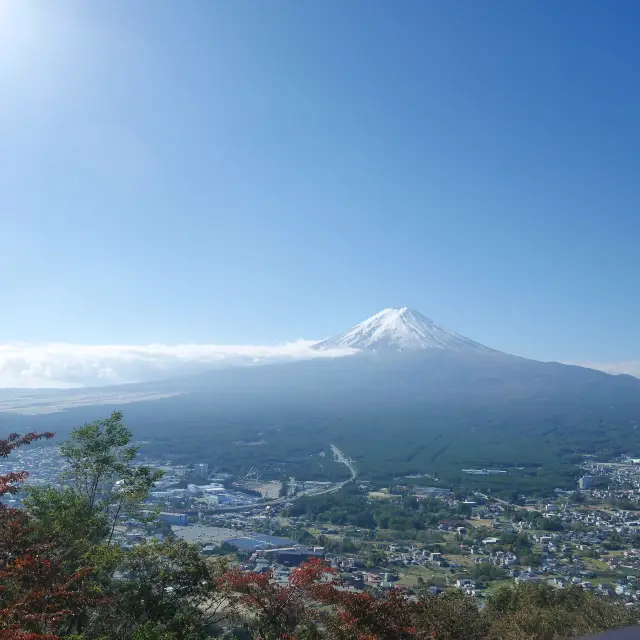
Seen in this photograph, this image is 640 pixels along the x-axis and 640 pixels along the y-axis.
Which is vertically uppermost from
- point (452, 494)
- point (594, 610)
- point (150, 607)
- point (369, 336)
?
point (369, 336)

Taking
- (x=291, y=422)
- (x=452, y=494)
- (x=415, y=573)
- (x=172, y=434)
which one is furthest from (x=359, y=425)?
(x=415, y=573)

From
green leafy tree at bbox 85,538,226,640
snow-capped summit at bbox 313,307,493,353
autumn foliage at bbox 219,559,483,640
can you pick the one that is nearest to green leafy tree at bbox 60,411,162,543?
green leafy tree at bbox 85,538,226,640

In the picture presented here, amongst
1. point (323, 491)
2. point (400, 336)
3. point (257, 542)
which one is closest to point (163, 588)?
point (257, 542)

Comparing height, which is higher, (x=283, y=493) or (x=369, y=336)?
(x=369, y=336)

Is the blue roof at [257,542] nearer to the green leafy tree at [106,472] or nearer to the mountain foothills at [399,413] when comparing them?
the green leafy tree at [106,472]

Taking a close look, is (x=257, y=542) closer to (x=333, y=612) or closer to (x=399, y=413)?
(x=333, y=612)

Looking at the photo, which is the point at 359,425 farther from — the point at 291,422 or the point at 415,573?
the point at 415,573
